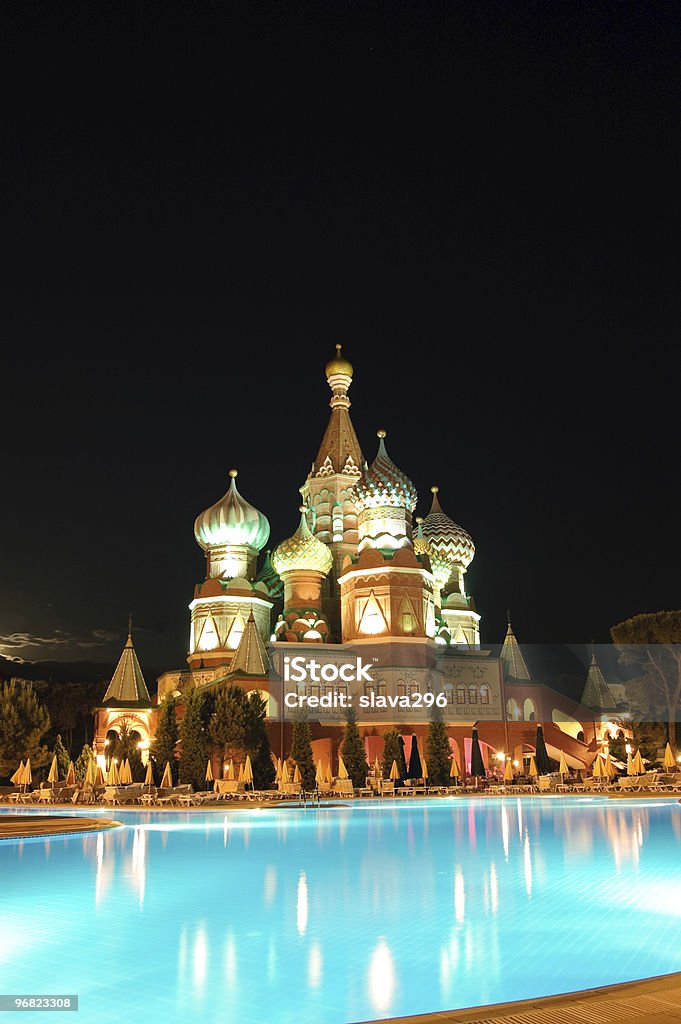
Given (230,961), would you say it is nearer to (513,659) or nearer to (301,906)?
(301,906)

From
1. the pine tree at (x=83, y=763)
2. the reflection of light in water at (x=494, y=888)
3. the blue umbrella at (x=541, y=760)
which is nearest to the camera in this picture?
the reflection of light in water at (x=494, y=888)

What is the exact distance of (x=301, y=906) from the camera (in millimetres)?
7734

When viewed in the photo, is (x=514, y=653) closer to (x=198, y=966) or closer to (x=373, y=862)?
(x=373, y=862)

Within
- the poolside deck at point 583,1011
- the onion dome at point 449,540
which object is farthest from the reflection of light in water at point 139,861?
the onion dome at point 449,540

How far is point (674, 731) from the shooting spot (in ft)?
107

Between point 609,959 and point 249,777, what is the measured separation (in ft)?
77.9

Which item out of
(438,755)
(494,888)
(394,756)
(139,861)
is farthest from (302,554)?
(494,888)

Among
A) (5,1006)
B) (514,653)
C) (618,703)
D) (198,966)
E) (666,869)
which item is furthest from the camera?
(618,703)

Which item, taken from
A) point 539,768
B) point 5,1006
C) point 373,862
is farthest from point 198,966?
point 539,768

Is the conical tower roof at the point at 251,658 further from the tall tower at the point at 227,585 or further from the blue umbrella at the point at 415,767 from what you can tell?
the blue umbrella at the point at 415,767

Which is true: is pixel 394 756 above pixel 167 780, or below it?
above

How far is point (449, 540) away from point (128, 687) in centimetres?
1904

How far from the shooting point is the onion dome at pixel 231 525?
46125 mm

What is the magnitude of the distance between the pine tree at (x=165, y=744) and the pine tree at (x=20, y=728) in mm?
4830
